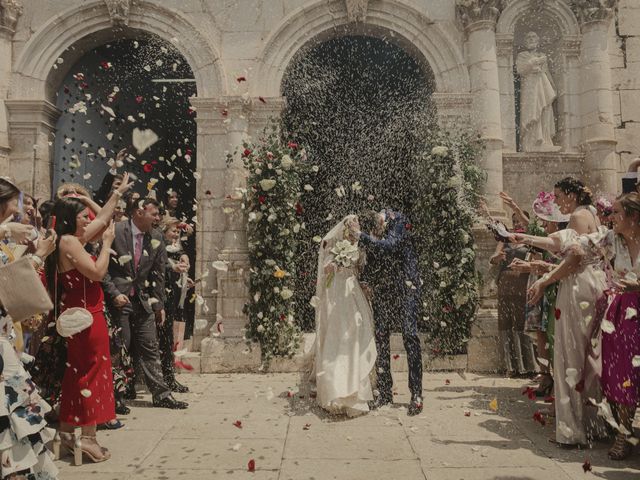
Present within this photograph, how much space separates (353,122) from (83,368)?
785 cm

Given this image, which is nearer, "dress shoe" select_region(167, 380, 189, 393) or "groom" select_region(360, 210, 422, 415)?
"groom" select_region(360, 210, 422, 415)

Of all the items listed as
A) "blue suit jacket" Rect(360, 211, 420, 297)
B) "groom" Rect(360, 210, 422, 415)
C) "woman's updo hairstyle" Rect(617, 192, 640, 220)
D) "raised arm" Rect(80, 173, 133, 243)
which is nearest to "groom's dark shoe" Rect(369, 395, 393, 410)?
"groom" Rect(360, 210, 422, 415)

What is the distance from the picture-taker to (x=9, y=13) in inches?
307

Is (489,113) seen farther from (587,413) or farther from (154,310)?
(154,310)

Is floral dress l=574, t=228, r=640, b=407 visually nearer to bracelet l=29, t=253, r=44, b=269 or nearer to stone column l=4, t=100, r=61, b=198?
bracelet l=29, t=253, r=44, b=269

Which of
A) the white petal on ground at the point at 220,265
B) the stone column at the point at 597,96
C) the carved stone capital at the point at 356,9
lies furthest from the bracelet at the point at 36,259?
the stone column at the point at 597,96

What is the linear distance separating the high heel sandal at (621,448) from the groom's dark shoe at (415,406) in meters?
1.71

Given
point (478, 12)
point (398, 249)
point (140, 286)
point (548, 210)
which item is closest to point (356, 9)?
point (478, 12)

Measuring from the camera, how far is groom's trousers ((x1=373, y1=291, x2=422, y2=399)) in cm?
521

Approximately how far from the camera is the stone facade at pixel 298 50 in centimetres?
784

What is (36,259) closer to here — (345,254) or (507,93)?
(345,254)

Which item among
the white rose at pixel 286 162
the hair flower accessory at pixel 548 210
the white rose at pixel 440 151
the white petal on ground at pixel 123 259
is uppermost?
the white rose at pixel 440 151

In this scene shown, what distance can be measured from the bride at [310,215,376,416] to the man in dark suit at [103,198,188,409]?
1.60m

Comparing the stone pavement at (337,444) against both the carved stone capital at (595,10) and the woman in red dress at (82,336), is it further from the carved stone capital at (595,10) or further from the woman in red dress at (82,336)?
the carved stone capital at (595,10)
